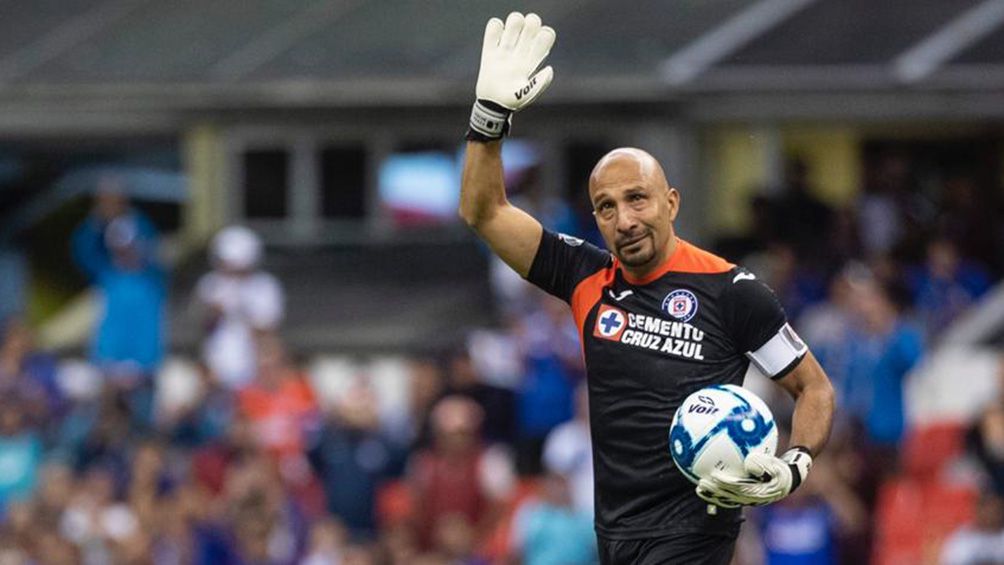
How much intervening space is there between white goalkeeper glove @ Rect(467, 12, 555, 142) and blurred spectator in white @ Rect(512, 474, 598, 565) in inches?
251

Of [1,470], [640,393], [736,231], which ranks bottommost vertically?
[1,470]

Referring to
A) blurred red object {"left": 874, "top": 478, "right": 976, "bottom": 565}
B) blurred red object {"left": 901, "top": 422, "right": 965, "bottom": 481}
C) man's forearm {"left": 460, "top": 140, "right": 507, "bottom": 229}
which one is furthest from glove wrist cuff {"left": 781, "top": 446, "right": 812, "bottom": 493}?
blurred red object {"left": 901, "top": 422, "right": 965, "bottom": 481}

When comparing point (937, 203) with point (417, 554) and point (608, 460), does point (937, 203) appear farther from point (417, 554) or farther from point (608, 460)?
point (608, 460)

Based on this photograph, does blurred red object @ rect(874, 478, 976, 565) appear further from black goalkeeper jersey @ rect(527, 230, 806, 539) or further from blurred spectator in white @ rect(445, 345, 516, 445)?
black goalkeeper jersey @ rect(527, 230, 806, 539)

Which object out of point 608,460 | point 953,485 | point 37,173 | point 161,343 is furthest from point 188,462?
point 37,173

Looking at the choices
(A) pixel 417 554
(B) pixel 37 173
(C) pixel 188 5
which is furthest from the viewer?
(B) pixel 37 173

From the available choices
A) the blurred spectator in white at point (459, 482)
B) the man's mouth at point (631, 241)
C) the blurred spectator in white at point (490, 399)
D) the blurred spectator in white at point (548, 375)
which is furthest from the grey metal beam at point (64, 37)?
the man's mouth at point (631, 241)

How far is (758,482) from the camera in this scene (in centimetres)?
642

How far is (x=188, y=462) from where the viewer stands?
52.4 feet

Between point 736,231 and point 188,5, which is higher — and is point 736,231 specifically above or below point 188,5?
below

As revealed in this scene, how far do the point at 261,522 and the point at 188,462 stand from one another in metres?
1.58

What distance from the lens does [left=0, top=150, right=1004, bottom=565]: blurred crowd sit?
1317cm

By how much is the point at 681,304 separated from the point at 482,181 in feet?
2.63

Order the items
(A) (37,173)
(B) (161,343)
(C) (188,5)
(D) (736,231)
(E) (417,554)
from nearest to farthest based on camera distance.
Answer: (E) (417,554) < (B) (161,343) < (D) (736,231) < (C) (188,5) < (A) (37,173)
